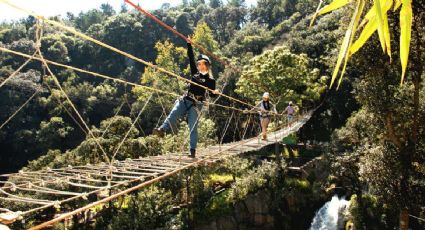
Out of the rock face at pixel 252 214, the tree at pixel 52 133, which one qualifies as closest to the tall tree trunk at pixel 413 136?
the rock face at pixel 252 214

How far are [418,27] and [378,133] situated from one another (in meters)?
2.47

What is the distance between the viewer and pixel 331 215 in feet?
40.7

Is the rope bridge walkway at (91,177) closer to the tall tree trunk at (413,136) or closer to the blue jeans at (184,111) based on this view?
the blue jeans at (184,111)

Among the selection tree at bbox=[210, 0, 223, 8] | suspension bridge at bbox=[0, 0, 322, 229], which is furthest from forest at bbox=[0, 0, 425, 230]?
tree at bbox=[210, 0, 223, 8]

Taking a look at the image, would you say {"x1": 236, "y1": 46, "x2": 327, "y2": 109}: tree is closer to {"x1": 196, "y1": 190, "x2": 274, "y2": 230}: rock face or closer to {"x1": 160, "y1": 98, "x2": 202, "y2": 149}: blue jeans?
{"x1": 196, "y1": 190, "x2": 274, "y2": 230}: rock face

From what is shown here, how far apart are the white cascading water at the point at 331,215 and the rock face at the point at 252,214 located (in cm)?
177

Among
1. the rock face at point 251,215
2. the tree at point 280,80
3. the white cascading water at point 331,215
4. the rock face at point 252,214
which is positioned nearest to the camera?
the rock face at point 251,215

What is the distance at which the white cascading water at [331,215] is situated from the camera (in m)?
12.2

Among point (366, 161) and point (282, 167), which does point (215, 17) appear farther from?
point (366, 161)

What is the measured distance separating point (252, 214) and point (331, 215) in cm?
279

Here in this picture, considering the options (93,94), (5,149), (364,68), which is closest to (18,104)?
(5,149)

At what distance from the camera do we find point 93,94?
26516mm

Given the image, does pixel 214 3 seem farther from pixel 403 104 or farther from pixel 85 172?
pixel 85 172

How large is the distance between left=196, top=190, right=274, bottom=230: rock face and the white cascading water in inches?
69.6
